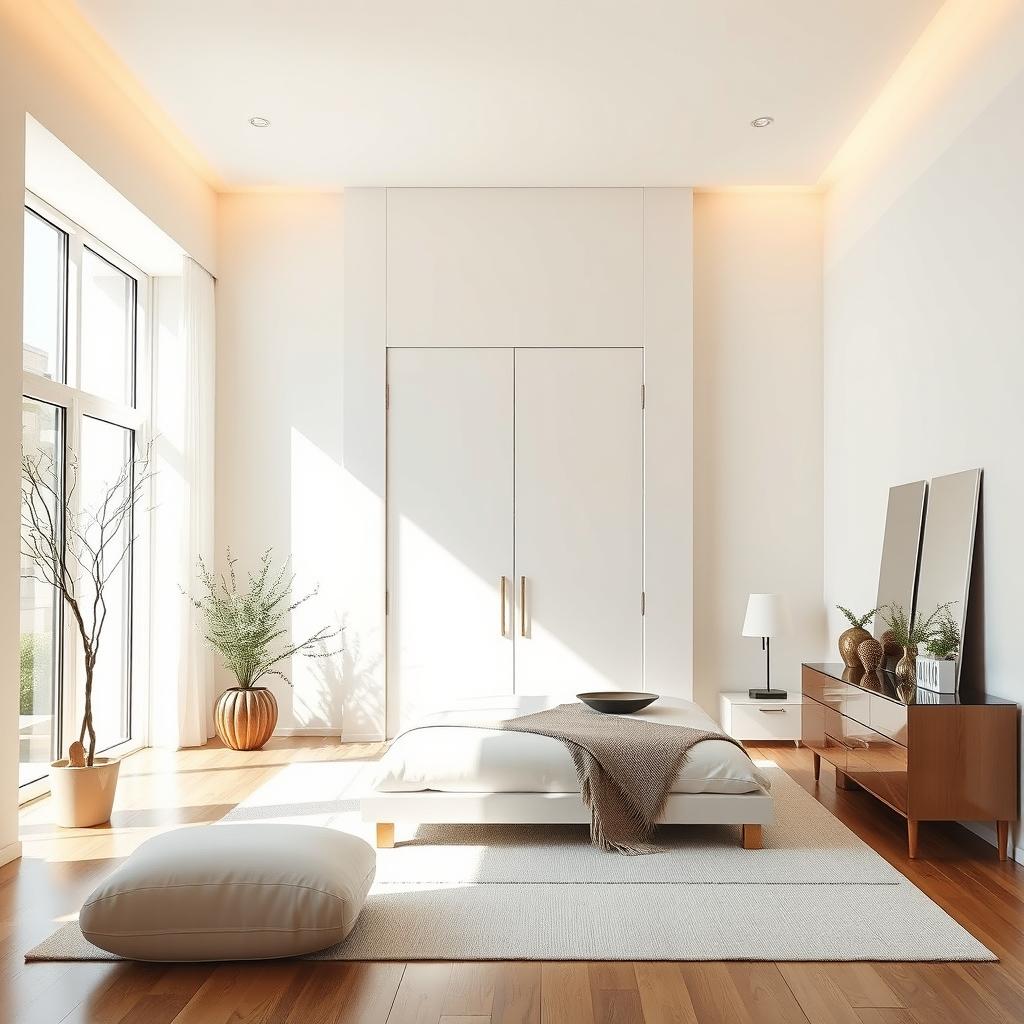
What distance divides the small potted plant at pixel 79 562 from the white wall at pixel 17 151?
0.24m

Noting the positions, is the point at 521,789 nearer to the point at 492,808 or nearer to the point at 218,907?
the point at 492,808

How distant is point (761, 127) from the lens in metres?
5.25

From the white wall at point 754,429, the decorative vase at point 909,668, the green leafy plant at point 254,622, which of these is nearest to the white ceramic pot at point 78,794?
the green leafy plant at point 254,622

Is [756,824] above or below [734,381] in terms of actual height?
below

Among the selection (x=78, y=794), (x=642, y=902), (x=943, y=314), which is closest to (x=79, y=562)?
(x=78, y=794)

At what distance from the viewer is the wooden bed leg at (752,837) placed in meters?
3.70

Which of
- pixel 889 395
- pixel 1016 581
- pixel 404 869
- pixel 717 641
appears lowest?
pixel 404 869

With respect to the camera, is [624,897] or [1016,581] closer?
[624,897]

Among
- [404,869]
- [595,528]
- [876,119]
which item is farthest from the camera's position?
[595,528]

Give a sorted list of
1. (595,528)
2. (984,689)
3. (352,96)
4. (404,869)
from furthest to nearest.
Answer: (595,528) < (352,96) < (984,689) < (404,869)

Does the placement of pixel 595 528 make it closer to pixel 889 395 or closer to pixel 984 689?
pixel 889 395

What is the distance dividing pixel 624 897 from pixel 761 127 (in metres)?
3.92

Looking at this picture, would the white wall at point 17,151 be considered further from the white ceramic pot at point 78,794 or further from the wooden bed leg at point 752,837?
the wooden bed leg at point 752,837

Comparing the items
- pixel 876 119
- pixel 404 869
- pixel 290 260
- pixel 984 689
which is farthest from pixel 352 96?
pixel 984 689
